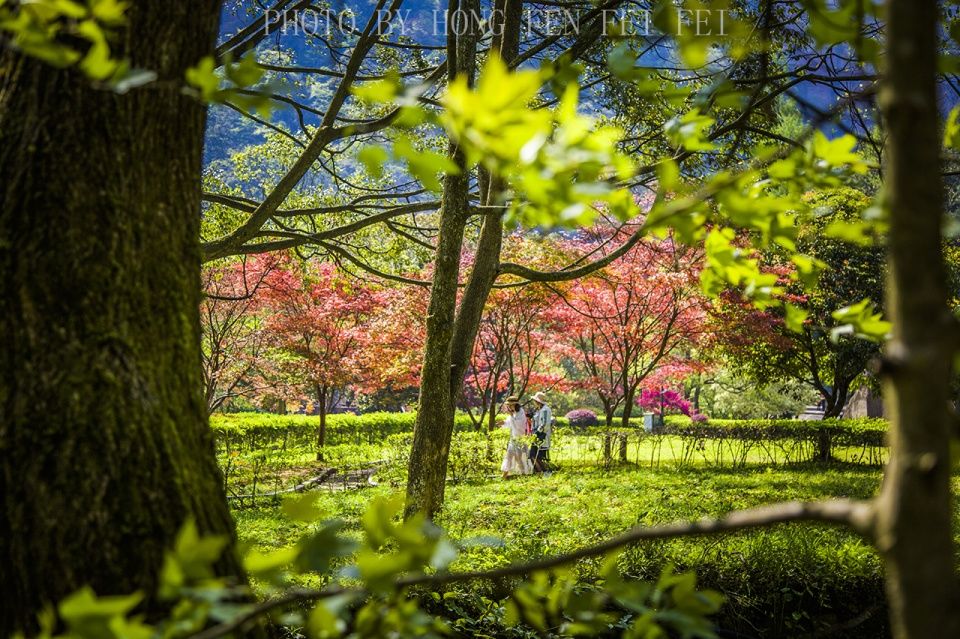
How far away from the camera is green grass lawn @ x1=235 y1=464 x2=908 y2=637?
14.9 feet

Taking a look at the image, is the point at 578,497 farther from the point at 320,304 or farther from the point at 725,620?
the point at 320,304

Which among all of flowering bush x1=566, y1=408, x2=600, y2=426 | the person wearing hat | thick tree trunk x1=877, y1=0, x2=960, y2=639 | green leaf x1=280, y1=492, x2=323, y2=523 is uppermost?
thick tree trunk x1=877, y1=0, x2=960, y2=639

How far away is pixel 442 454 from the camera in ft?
17.3

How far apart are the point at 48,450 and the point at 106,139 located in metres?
0.52

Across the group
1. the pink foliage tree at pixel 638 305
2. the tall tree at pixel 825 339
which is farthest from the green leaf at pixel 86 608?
the tall tree at pixel 825 339

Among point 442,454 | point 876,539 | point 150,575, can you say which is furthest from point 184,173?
point 442,454

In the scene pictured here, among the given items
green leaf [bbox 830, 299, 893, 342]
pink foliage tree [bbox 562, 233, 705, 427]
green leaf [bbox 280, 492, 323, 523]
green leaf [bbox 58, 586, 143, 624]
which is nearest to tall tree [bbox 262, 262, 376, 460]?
pink foliage tree [bbox 562, 233, 705, 427]

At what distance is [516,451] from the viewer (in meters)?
12.2

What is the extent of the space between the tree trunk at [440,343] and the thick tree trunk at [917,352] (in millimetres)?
4389

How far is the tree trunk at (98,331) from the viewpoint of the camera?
1.10 m

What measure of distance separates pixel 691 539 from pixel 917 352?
518cm

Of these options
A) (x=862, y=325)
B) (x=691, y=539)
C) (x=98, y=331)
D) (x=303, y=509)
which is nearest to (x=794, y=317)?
(x=862, y=325)

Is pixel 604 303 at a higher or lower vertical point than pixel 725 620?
higher

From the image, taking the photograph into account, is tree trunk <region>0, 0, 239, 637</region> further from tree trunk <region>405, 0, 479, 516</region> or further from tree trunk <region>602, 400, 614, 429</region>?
tree trunk <region>602, 400, 614, 429</region>
